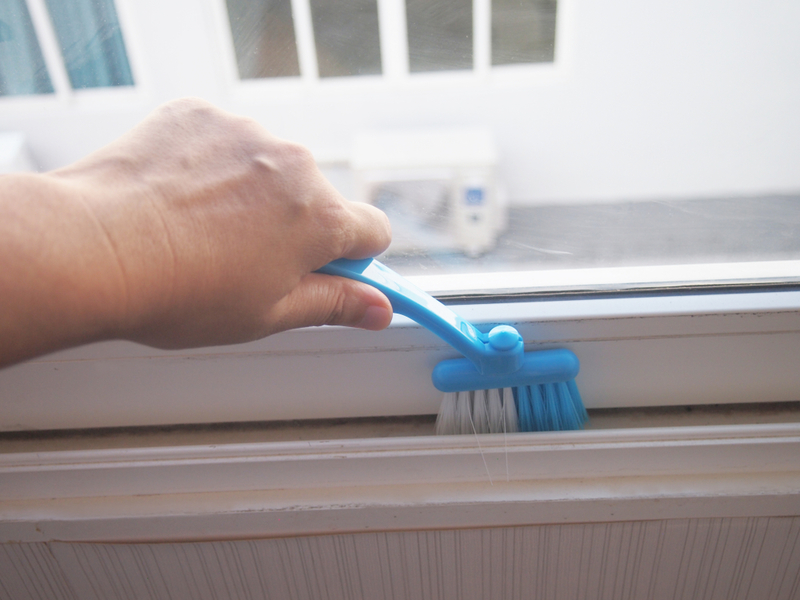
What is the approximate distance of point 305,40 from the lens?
17.3 inches

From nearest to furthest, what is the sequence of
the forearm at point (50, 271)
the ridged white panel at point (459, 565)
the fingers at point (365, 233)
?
the forearm at point (50, 271) < the fingers at point (365, 233) < the ridged white panel at point (459, 565)

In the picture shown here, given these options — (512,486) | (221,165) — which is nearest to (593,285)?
(512,486)

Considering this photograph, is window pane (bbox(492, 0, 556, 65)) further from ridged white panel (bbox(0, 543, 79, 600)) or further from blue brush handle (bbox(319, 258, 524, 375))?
ridged white panel (bbox(0, 543, 79, 600))

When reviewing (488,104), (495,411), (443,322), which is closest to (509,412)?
(495,411)

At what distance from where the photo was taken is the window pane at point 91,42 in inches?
16.3

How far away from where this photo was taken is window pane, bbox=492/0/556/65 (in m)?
0.43

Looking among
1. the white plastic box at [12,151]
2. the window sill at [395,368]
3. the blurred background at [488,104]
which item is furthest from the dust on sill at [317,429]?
the white plastic box at [12,151]

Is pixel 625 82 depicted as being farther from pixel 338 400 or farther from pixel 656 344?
pixel 338 400

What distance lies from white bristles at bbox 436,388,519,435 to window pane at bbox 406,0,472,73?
263 millimetres

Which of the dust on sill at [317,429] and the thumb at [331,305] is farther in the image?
the dust on sill at [317,429]

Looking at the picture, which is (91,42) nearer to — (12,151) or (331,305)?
(12,151)

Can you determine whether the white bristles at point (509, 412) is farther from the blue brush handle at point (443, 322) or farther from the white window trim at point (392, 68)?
the white window trim at point (392, 68)

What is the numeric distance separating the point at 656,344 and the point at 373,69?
310mm

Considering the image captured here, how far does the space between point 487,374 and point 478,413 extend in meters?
0.05
